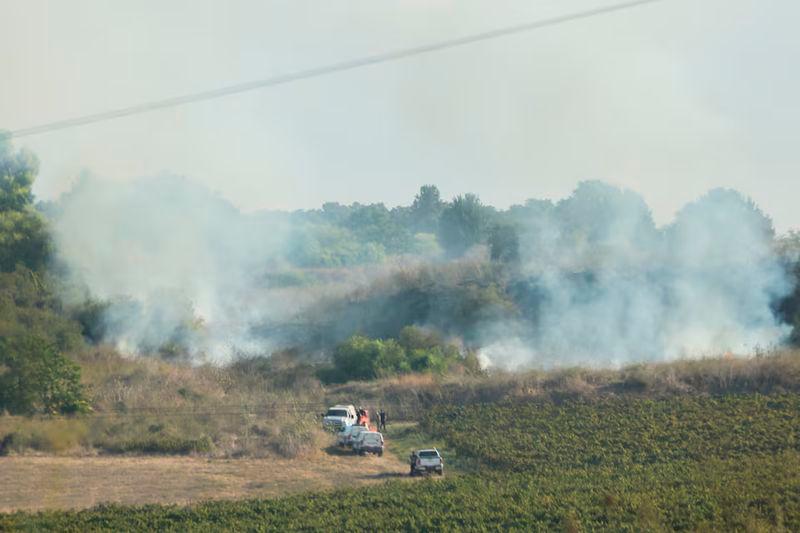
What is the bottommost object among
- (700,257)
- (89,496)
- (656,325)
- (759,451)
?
(89,496)

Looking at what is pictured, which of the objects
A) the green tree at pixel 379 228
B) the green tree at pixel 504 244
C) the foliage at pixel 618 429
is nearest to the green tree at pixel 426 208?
the green tree at pixel 379 228

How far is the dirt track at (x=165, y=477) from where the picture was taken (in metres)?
35.6

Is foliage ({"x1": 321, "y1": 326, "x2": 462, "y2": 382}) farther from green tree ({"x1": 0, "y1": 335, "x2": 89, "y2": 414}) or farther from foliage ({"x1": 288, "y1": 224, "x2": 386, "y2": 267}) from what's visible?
foliage ({"x1": 288, "y1": 224, "x2": 386, "y2": 267})

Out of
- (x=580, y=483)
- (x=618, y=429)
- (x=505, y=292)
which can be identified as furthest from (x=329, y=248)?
(x=580, y=483)

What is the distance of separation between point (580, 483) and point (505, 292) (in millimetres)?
34816

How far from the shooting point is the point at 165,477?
38.8 m

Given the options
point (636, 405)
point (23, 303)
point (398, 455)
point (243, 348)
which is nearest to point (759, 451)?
point (636, 405)

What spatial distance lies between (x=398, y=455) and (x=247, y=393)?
12.2 meters

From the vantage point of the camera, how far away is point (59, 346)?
5553 cm

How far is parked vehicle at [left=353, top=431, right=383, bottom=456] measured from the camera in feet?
144

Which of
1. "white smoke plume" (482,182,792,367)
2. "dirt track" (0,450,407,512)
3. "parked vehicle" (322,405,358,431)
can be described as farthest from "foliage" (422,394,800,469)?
"white smoke plume" (482,182,792,367)

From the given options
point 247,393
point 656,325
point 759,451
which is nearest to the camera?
point 759,451

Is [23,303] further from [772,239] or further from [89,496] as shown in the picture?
[772,239]

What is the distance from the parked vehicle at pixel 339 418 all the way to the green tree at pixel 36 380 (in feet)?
34.7
